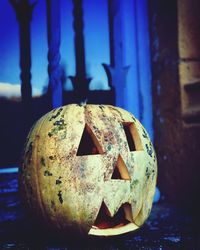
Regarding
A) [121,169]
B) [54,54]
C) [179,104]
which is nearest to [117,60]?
[54,54]

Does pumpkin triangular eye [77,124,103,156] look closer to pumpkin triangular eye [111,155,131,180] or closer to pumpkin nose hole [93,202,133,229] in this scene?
pumpkin triangular eye [111,155,131,180]

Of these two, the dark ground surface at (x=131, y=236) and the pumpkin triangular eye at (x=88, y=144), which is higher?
the pumpkin triangular eye at (x=88, y=144)

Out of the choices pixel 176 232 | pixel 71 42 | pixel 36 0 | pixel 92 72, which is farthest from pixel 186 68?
pixel 36 0

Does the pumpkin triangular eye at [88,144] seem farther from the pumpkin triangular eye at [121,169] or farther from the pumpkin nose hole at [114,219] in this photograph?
the pumpkin nose hole at [114,219]

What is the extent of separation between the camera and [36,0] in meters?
1.78

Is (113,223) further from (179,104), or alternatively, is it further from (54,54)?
(54,54)

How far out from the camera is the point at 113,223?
118cm

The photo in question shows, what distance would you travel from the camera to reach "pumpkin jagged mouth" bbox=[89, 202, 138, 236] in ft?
3.55

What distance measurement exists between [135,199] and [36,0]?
1.32 m

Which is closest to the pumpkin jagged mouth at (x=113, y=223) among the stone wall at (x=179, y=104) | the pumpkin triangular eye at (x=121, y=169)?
the pumpkin triangular eye at (x=121, y=169)

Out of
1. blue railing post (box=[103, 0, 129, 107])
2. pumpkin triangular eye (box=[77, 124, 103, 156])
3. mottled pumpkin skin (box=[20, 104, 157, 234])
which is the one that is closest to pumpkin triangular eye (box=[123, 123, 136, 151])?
mottled pumpkin skin (box=[20, 104, 157, 234])

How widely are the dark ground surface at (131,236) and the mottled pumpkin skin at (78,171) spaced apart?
7 centimetres

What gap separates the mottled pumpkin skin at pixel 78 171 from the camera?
1047 millimetres

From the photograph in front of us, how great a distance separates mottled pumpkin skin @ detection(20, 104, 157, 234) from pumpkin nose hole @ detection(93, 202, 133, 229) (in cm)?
3
